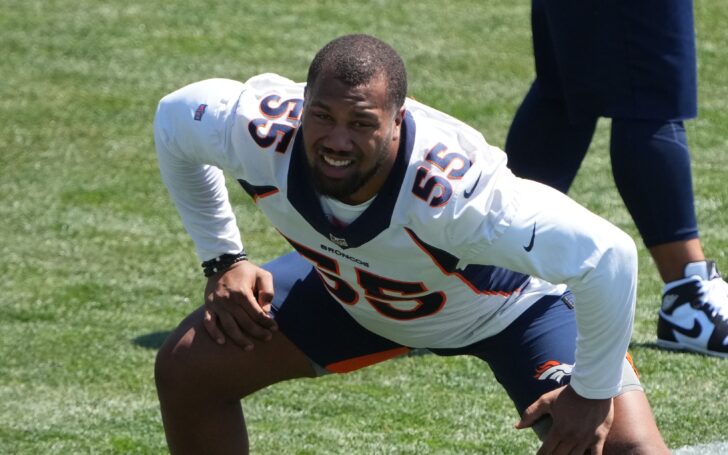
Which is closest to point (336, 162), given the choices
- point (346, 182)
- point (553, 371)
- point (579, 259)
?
point (346, 182)

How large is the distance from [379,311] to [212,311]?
466 mm

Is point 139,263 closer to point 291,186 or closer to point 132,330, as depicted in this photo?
point 132,330

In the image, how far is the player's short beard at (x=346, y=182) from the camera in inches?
132

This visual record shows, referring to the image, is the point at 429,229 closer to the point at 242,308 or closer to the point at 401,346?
the point at 401,346

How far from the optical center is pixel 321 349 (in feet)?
12.4

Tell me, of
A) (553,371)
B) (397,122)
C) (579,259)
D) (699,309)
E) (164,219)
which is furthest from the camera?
(164,219)

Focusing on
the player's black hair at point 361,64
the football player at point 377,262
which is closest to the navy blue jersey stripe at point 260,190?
the football player at point 377,262

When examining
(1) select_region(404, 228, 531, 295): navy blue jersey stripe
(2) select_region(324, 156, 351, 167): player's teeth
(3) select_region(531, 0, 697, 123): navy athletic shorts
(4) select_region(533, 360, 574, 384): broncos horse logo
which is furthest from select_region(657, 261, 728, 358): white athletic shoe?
(2) select_region(324, 156, 351, 167): player's teeth

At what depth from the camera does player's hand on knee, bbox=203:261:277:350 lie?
3.76 m

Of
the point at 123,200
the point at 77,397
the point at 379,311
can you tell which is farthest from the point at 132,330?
the point at 379,311

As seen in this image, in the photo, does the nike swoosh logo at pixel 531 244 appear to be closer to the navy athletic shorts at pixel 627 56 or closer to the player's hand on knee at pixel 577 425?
the player's hand on knee at pixel 577 425

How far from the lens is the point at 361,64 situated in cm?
333

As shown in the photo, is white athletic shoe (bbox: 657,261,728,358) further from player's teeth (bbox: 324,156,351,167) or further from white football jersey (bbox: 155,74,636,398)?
player's teeth (bbox: 324,156,351,167)

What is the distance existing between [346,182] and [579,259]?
56 cm
